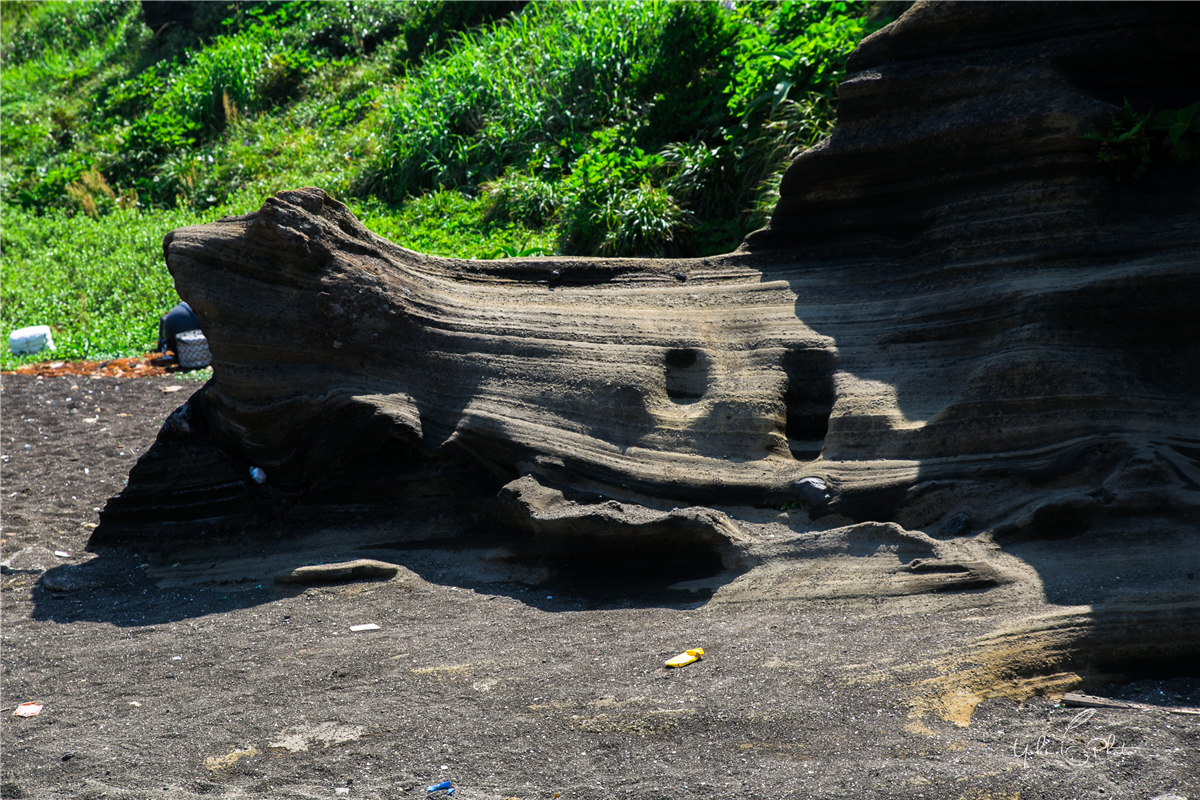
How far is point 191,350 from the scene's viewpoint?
9.95m

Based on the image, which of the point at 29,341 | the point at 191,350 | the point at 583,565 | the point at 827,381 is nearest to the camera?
the point at 583,565

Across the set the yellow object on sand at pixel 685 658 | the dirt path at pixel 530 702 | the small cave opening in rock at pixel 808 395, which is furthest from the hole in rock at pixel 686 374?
the yellow object on sand at pixel 685 658

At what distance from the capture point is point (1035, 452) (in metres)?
3.96

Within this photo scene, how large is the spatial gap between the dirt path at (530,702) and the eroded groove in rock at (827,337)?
0.63 meters

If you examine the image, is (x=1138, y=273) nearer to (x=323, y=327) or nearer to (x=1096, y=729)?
(x=1096, y=729)

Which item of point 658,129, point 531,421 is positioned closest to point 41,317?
point 658,129

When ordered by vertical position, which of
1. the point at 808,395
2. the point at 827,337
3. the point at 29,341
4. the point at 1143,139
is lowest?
the point at 29,341

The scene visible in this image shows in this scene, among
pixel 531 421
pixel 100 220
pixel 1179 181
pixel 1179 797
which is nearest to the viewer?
pixel 1179 797

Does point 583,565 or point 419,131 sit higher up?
point 419,131

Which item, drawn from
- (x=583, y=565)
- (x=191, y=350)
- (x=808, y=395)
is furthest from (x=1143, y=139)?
(x=191, y=350)

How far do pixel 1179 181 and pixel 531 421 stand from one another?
3450 millimetres

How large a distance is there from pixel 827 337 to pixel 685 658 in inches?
83.0

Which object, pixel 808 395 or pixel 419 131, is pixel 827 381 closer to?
pixel 808 395

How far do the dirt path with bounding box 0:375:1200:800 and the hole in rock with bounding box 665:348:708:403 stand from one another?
1178mm
